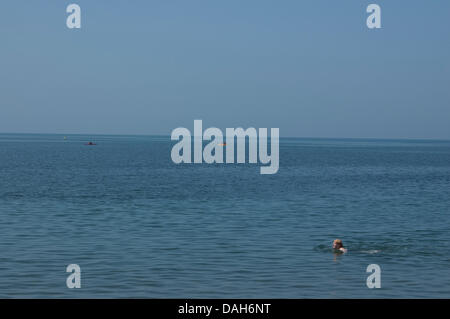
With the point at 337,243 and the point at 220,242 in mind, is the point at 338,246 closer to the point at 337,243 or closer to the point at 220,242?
the point at 337,243

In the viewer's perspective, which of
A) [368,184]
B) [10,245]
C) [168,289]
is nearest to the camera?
[168,289]

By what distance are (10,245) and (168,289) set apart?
13.8 meters

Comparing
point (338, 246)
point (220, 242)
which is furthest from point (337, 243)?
point (220, 242)

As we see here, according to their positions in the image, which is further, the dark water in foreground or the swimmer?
the swimmer

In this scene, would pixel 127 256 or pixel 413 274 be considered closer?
pixel 413 274

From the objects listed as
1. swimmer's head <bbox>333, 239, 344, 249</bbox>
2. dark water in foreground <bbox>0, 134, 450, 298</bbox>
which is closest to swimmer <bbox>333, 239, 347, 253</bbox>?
swimmer's head <bbox>333, 239, 344, 249</bbox>

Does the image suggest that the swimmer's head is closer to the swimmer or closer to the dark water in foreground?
the swimmer

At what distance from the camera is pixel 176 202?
59.7 meters

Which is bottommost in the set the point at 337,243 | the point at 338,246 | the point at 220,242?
the point at 220,242

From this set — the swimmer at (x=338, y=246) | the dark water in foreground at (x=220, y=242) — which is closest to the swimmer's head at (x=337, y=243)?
the swimmer at (x=338, y=246)

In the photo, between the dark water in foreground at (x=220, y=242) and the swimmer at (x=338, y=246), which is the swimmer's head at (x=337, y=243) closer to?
the swimmer at (x=338, y=246)

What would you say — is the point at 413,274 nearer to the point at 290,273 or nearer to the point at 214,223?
the point at 290,273
